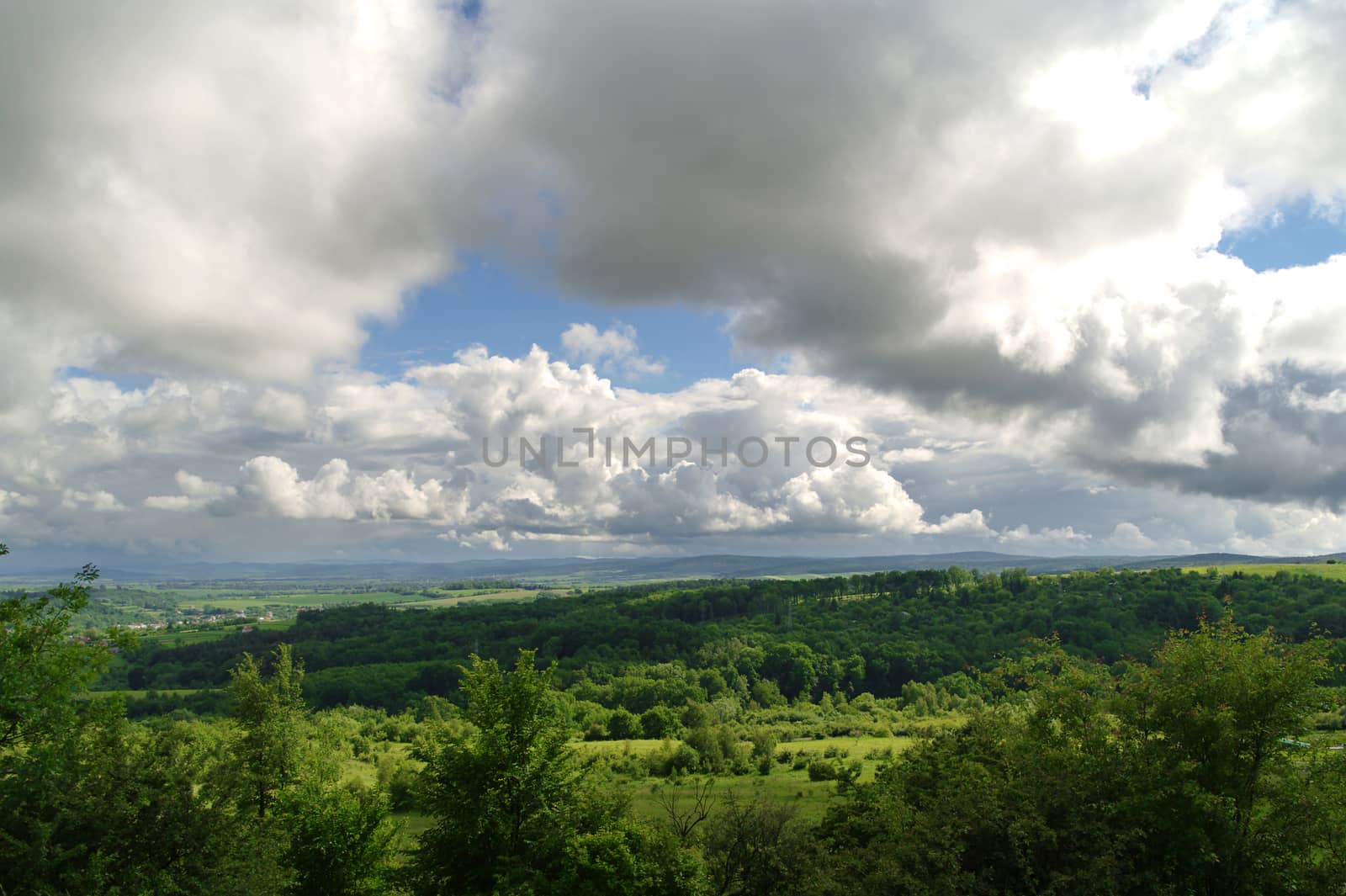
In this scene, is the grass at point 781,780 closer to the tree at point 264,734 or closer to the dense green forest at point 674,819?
the dense green forest at point 674,819

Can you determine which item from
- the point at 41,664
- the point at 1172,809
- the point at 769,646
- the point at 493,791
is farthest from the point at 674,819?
the point at 769,646

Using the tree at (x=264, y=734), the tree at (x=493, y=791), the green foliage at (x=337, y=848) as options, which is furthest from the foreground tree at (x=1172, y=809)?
the tree at (x=264, y=734)

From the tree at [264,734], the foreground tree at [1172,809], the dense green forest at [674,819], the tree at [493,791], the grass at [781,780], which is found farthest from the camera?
the grass at [781,780]

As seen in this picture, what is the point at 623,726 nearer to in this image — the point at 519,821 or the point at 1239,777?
the point at 519,821

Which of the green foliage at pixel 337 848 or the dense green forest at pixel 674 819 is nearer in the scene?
the dense green forest at pixel 674 819

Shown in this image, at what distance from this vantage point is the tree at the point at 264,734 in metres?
39.7

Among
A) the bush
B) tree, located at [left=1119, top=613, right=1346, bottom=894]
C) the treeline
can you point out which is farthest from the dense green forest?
the treeline

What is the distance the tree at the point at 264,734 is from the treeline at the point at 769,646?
3553 inches

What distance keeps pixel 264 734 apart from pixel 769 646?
144112 mm

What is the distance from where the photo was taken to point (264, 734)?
40.6 meters

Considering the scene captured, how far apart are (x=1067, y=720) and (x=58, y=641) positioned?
3909cm

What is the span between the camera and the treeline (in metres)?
137

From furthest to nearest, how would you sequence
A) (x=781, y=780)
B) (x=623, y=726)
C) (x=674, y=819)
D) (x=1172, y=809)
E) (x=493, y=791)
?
(x=623, y=726) < (x=781, y=780) < (x=674, y=819) < (x=493, y=791) < (x=1172, y=809)

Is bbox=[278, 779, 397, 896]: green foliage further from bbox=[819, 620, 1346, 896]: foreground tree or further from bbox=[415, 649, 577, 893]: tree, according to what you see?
bbox=[819, 620, 1346, 896]: foreground tree
